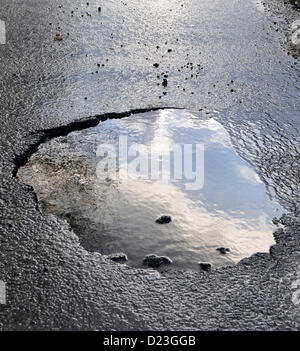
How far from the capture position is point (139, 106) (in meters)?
5.55

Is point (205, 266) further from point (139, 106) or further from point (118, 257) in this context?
point (139, 106)

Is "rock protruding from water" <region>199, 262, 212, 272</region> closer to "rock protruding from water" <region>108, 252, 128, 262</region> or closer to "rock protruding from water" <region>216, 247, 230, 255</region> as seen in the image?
"rock protruding from water" <region>216, 247, 230, 255</region>

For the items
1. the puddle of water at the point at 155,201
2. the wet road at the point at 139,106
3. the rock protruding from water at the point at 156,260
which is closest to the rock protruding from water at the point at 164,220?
the puddle of water at the point at 155,201

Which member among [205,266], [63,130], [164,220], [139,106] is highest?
[139,106]

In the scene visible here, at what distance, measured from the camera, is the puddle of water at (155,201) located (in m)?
3.81

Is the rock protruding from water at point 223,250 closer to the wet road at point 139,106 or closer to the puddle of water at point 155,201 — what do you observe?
the puddle of water at point 155,201

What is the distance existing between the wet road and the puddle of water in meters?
0.15

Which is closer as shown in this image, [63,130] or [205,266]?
[205,266]

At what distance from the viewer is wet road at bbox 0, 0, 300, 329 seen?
322 cm

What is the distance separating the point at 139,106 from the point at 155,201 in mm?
1627

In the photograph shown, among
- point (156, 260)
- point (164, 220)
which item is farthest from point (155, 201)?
point (156, 260)

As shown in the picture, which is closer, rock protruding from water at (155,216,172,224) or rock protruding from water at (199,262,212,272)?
rock protruding from water at (199,262,212,272)

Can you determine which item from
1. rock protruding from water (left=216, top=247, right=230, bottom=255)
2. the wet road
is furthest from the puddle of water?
the wet road
